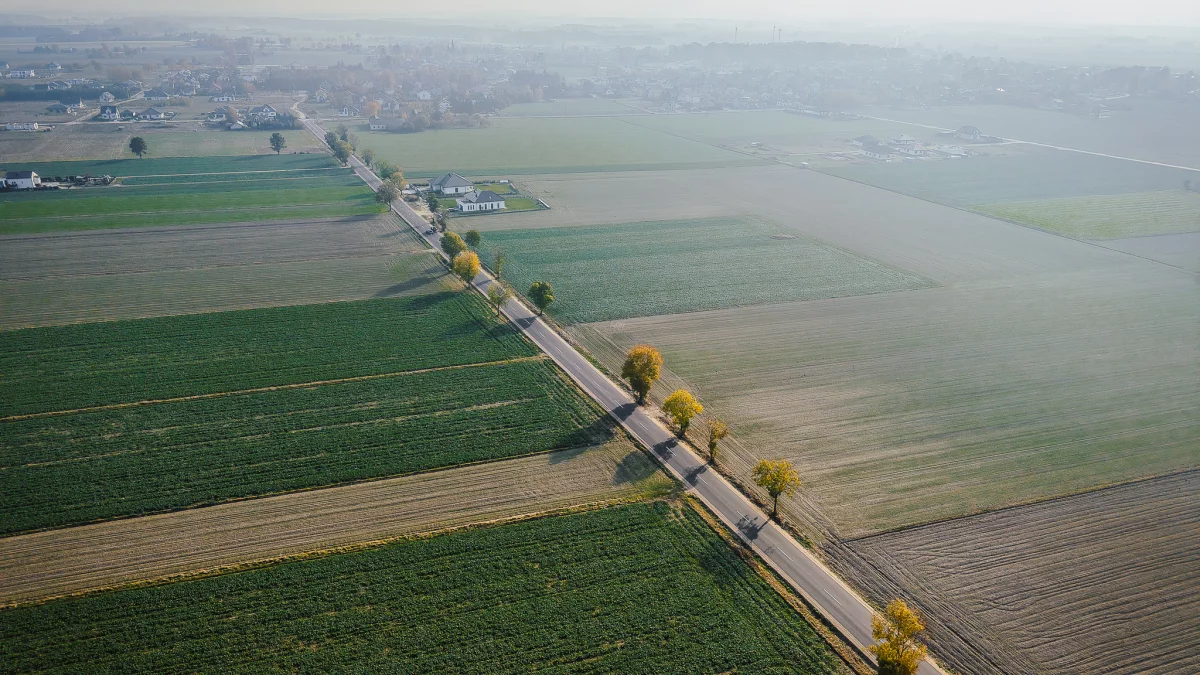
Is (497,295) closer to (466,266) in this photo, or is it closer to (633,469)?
(466,266)

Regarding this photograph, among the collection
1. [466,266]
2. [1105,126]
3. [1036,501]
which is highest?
[1105,126]

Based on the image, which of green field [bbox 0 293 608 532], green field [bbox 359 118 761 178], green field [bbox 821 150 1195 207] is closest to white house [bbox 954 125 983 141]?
green field [bbox 821 150 1195 207]

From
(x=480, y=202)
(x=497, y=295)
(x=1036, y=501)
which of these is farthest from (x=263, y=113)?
(x=1036, y=501)

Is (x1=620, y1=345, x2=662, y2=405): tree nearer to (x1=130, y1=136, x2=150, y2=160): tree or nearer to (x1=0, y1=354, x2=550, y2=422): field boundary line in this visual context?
(x1=0, y1=354, x2=550, y2=422): field boundary line

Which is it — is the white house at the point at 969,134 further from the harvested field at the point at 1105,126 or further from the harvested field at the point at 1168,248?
the harvested field at the point at 1168,248

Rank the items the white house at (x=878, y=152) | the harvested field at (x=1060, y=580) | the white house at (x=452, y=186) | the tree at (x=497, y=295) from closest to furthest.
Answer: the harvested field at (x=1060, y=580), the tree at (x=497, y=295), the white house at (x=452, y=186), the white house at (x=878, y=152)

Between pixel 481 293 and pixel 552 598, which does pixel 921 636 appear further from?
pixel 481 293

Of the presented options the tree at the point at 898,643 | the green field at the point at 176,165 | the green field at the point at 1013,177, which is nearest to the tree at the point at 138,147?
the green field at the point at 176,165
